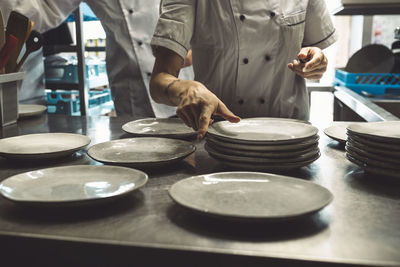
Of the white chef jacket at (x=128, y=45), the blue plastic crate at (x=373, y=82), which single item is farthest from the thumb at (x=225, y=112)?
the blue plastic crate at (x=373, y=82)

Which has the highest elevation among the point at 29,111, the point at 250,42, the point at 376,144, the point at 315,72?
the point at 250,42

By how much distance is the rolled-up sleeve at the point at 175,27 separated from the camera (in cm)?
147

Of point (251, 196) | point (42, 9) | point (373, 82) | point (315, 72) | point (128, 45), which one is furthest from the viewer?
point (373, 82)

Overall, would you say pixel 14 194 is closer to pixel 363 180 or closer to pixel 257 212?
Result: pixel 257 212

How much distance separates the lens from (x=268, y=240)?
0.61 meters

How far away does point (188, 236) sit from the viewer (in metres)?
0.63

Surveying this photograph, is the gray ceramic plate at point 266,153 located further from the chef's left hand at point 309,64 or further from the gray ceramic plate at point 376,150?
the chef's left hand at point 309,64

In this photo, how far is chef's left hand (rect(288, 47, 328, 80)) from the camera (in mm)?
1337

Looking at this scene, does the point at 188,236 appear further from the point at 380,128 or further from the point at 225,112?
the point at 380,128

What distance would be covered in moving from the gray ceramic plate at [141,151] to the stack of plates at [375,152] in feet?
1.33

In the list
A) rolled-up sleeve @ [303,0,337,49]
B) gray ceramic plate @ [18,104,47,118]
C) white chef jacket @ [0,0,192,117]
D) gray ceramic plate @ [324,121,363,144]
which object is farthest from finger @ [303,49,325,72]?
white chef jacket @ [0,0,192,117]

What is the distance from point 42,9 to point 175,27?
116cm

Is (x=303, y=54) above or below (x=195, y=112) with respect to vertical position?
above

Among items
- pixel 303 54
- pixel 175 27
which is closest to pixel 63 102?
pixel 175 27
